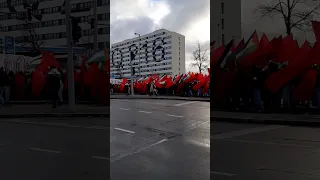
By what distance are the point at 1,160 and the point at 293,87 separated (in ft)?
11.6

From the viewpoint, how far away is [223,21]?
2.25 meters

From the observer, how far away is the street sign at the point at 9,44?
15.1ft

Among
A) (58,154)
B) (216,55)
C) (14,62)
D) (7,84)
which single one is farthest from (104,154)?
(7,84)

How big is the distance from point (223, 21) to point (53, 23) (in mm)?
1495

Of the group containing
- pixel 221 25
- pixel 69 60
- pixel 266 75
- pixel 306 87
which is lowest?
pixel 306 87

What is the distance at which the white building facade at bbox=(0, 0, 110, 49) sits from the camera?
2354 millimetres

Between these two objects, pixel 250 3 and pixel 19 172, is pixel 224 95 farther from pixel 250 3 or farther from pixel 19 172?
pixel 19 172

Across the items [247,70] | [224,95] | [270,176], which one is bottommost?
[270,176]

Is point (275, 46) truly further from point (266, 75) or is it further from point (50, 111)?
point (50, 111)

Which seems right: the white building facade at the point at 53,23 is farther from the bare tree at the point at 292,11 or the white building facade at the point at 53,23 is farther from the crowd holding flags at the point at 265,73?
the bare tree at the point at 292,11

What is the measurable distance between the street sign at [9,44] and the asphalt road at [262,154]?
3.08m

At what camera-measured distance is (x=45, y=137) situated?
5535 millimetres

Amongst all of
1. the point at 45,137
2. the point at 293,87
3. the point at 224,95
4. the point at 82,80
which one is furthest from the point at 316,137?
the point at 45,137

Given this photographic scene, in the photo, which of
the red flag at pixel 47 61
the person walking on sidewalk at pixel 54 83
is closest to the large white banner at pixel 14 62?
the red flag at pixel 47 61
